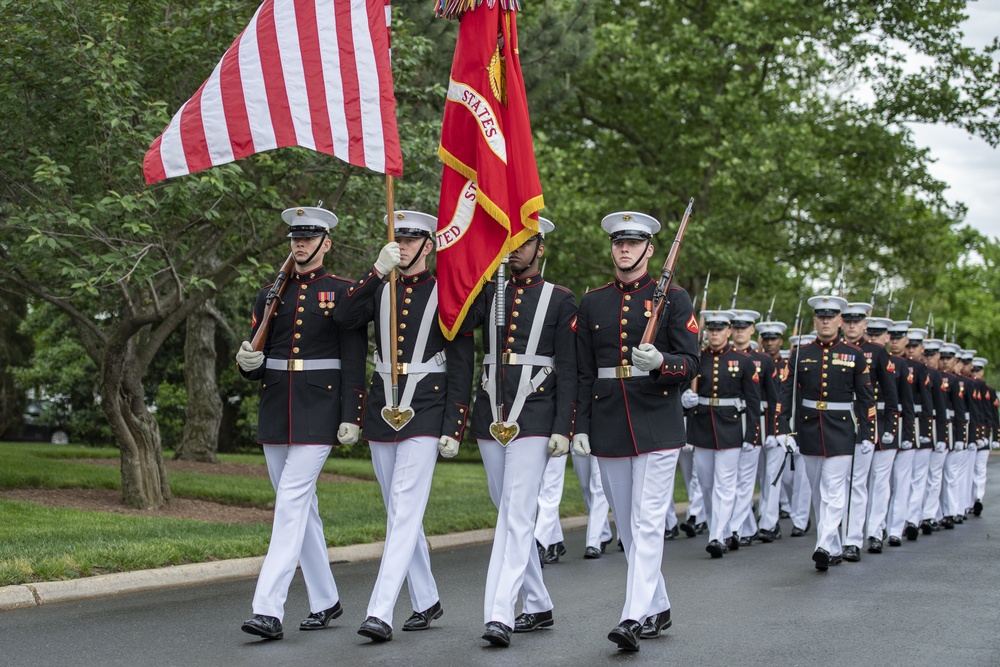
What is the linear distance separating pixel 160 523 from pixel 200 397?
29.9 ft

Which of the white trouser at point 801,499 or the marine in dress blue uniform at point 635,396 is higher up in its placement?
the marine in dress blue uniform at point 635,396

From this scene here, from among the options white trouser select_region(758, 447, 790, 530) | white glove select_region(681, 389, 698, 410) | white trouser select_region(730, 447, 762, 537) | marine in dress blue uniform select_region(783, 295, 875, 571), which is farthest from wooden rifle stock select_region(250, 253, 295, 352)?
white trouser select_region(758, 447, 790, 530)

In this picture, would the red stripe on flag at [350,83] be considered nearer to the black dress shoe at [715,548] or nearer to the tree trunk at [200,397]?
the black dress shoe at [715,548]

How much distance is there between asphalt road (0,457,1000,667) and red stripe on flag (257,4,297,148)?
2.98m

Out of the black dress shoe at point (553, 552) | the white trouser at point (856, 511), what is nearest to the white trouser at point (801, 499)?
the white trouser at point (856, 511)

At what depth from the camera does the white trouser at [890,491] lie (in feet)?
42.9

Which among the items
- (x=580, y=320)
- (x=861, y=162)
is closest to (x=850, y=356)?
(x=580, y=320)

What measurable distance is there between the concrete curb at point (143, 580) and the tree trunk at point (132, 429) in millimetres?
3523

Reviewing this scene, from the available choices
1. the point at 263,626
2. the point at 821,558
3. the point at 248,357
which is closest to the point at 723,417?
the point at 821,558

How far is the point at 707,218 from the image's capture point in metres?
24.0

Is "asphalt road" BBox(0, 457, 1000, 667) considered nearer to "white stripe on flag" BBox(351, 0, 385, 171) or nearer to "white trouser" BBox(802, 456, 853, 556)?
"white trouser" BBox(802, 456, 853, 556)

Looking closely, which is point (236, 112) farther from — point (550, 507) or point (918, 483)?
point (918, 483)

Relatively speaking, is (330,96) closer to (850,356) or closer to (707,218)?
(850,356)

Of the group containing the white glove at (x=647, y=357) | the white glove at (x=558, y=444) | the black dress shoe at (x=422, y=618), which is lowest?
the black dress shoe at (x=422, y=618)
